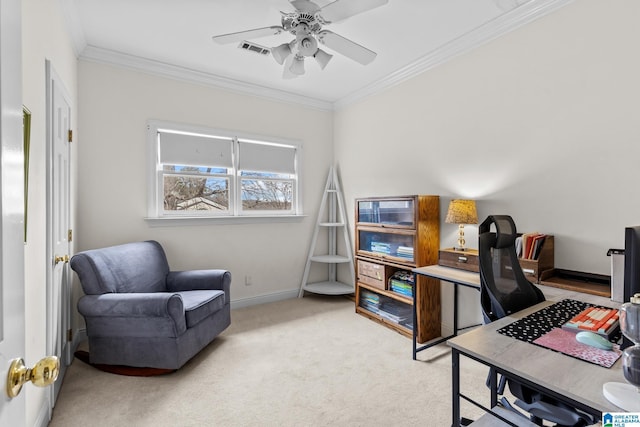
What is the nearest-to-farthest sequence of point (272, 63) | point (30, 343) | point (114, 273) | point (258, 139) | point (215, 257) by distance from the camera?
point (30, 343), point (114, 273), point (272, 63), point (215, 257), point (258, 139)

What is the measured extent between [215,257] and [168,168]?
1.11 m

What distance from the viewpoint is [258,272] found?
386cm

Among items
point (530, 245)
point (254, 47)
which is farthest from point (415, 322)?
point (254, 47)

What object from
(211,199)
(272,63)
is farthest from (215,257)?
(272,63)

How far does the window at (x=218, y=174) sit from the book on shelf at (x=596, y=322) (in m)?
3.17

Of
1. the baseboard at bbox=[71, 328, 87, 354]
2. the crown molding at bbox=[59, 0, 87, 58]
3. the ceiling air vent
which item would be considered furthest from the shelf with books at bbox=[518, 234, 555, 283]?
the crown molding at bbox=[59, 0, 87, 58]

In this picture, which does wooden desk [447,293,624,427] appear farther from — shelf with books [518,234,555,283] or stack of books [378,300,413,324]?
stack of books [378,300,413,324]

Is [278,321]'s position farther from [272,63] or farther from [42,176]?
[272,63]

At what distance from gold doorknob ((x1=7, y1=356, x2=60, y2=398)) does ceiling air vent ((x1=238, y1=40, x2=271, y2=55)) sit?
2.82m

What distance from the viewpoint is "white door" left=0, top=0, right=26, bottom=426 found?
22.1 inches

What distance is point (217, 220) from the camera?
356 cm

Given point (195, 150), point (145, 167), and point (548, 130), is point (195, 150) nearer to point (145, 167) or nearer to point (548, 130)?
point (145, 167)

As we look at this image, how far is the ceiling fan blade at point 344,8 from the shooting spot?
1.78 meters

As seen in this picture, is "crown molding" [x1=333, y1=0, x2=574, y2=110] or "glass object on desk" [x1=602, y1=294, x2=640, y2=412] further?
"crown molding" [x1=333, y1=0, x2=574, y2=110]
